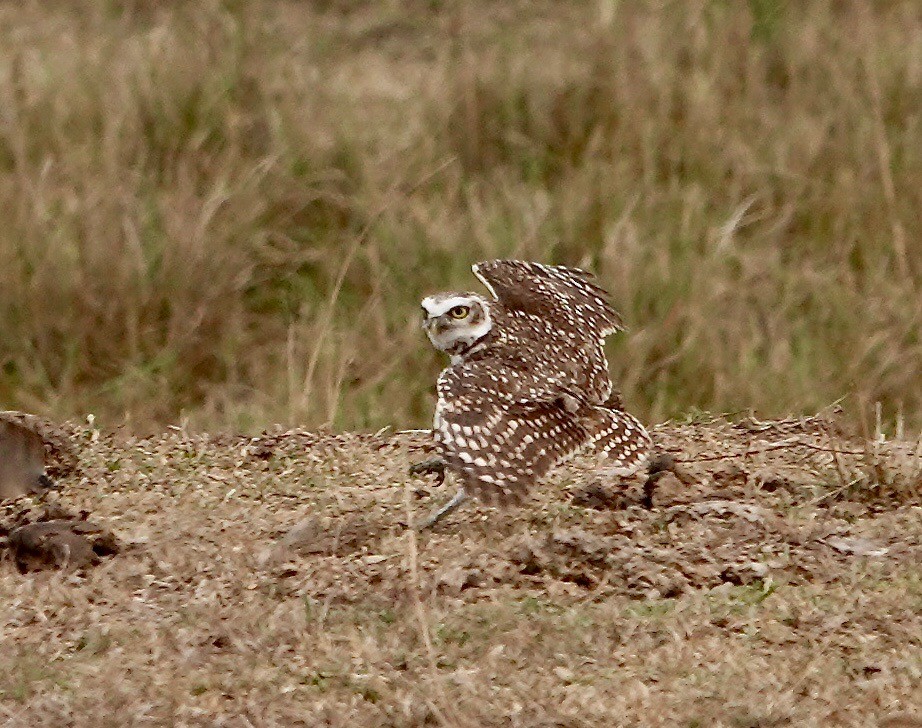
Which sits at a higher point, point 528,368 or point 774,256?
point 528,368

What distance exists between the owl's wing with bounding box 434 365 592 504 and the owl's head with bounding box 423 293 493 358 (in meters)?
0.28

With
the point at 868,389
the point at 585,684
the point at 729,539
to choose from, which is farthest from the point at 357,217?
the point at 585,684

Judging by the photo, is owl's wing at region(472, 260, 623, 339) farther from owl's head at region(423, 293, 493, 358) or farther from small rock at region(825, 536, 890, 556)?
small rock at region(825, 536, 890, 556)

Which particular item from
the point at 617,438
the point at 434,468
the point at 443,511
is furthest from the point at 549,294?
the point at 443,511

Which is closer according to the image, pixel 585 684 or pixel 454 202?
pixel 585 684

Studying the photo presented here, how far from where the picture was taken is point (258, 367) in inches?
264

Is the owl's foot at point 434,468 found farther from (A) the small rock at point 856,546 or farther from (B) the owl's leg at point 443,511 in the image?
(A) the small rock at point 856,546

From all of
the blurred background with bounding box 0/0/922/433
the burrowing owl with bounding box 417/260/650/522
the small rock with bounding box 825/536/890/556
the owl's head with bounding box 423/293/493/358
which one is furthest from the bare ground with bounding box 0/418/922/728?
the blurred background with bounding box 0/0/922/433

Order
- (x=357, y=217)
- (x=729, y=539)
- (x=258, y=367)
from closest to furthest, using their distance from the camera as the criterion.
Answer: (x=729, y=539)
(x=258, y=367)
(x=357, y=217)

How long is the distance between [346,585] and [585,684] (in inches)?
25.0

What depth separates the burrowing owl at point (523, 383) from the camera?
393cm

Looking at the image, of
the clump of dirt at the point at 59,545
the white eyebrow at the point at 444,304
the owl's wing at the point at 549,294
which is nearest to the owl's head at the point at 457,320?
the white eyebrow at the point at 444,304

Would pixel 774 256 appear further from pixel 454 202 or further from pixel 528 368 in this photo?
pixel 528 368

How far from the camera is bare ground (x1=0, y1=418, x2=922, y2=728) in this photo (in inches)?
130
